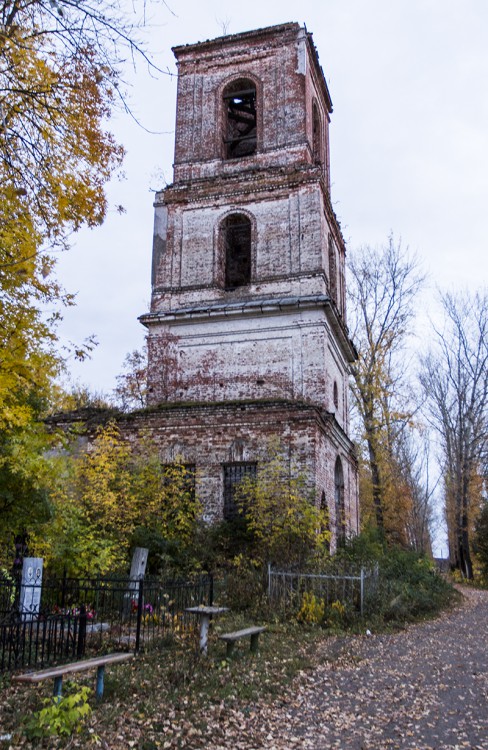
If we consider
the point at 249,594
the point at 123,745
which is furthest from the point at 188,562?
the point at 123,745

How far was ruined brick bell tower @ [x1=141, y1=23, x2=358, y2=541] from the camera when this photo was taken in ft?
56.5

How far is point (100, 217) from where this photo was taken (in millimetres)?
8281

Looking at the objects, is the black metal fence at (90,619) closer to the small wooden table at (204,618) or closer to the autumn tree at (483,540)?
the small wooden table at (204,618)

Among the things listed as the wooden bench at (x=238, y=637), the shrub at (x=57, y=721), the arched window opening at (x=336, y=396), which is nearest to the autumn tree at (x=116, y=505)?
the wooden bench at (x=238, y=637)

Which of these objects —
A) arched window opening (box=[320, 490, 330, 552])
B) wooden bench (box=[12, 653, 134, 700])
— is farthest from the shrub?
arched window opening (box=[320, 490, 330, 552])

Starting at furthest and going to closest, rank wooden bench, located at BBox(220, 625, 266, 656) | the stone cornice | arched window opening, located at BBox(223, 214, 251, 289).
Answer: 1. arched window opening, located at BBox(223, 214, 251, 289)
2. the stone cornice
3. wooden bench, located at BBox(220, 625, 266, 656)

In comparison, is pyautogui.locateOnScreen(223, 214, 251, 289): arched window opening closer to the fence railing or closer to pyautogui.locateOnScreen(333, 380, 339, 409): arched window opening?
pyautogui.locateOnScreen(333, 380, 339, 409): arched window opening

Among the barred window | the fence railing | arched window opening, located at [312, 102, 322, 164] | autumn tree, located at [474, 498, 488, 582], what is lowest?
the fence railing

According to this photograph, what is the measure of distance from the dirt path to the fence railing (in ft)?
3.96

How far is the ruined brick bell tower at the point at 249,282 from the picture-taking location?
56.5 ft

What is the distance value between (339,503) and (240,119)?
14.0 m

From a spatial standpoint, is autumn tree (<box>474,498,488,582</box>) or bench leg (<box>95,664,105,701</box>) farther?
autumn tree (<box>474,498,488,582</box>)

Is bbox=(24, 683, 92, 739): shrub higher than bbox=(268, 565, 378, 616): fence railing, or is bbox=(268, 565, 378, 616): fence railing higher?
bbox=(268, 565, 378, 616): fence railing

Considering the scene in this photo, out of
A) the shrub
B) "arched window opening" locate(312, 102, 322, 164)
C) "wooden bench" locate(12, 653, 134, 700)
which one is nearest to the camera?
the shrub
